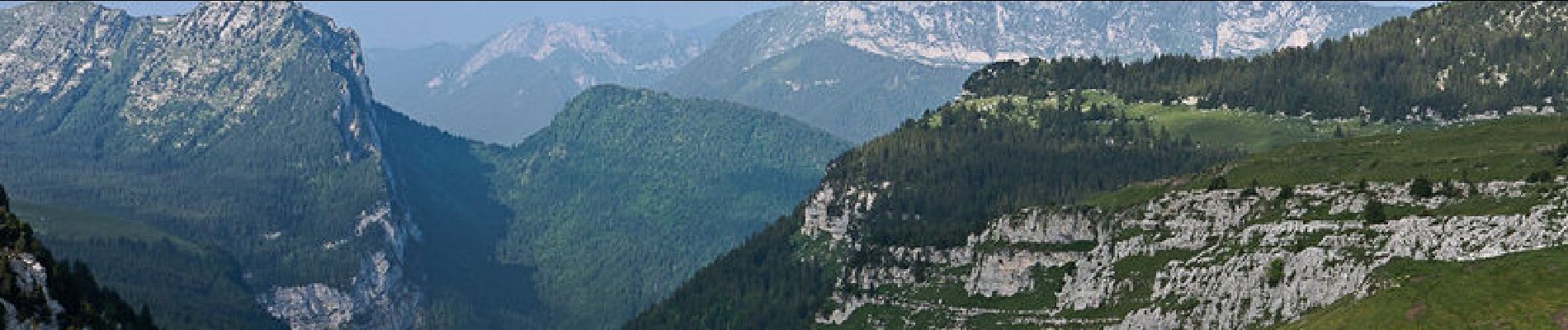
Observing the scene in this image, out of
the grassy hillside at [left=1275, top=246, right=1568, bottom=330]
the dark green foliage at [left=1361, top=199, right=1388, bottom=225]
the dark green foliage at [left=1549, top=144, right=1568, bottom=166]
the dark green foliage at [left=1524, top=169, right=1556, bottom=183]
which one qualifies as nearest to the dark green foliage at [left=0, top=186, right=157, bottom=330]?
the grassy hillside at [left=1275, top=246, right=1568, bottom=330]

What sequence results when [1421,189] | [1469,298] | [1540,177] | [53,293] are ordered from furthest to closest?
1. [1421,189]
2. [1540,177]
3. [53,293]
4. [1469,298]

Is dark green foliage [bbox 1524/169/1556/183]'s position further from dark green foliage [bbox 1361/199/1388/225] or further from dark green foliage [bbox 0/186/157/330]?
dark green foliage [bbox 0/186/157/330]

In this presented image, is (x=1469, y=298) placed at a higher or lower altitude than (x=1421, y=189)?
lower

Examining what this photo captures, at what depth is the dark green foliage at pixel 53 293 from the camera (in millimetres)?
151875

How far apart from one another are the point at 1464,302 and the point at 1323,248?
99.7ft

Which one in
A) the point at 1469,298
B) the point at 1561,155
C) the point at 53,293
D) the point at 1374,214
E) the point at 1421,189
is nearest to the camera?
the point at 1469,298

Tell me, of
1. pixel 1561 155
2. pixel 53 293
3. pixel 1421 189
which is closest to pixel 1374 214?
pixel 1421 189

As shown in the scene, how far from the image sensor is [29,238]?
167750mm

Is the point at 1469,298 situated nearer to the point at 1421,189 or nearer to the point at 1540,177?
the point at 1540,177

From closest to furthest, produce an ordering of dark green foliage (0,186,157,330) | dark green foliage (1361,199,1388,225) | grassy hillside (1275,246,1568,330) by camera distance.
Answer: grassy hillside (1275,246,1568,330)
dark green foliage (0,186,157,330)
dark green foliage (1361,199,1388,225)

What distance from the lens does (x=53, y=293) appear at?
163 meters

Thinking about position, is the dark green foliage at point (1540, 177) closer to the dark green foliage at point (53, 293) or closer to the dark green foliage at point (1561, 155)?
the dark green foliage at point (1561, 155)

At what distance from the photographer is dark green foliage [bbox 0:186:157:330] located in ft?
498

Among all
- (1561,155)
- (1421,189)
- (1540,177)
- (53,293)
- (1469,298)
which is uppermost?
(1561,155)
